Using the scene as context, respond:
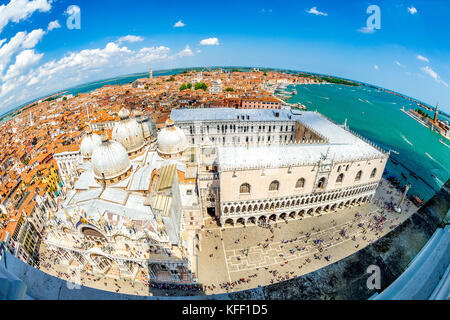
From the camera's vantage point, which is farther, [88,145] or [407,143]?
[407,143]

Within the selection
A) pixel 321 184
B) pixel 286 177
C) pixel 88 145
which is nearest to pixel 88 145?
pixel 88 145

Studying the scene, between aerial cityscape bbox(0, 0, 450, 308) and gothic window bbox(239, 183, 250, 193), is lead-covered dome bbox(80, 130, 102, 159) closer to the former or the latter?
aerial cityscape bbox(0, 0, 450, 308)

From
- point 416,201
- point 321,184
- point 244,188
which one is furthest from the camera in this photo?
point 416,201

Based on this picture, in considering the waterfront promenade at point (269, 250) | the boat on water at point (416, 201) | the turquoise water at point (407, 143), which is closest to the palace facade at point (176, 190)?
the waterfront promenade at point (269, 250)

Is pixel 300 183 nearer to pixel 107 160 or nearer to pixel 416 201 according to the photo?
pixel 416 201

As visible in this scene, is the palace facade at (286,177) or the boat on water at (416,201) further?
the boat on water at (416,201)

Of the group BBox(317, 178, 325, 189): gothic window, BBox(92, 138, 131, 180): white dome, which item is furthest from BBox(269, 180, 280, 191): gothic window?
BBox(92, 138, 131, 180): white dome

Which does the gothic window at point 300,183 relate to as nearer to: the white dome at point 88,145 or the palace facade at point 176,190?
the palace facade at point 176,190
